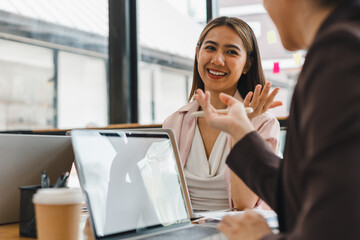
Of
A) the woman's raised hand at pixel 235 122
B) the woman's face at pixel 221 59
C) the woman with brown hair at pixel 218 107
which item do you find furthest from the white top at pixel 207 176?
the woman's raised hand at pixel 235 122

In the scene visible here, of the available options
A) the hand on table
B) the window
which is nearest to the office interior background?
→ the window

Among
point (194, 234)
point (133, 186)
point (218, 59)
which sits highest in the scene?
point (218, 59)

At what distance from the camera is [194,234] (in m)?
0.96

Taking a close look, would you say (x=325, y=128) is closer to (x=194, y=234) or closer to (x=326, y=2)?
(x=326, y=2)

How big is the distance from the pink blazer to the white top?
0.03m

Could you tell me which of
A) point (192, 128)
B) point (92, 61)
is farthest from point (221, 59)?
point (92, 61)

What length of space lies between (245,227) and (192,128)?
1187 mm

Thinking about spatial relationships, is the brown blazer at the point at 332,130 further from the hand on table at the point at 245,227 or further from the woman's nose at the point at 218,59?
the woman's nose at the point at 218,59

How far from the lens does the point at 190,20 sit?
350 cm

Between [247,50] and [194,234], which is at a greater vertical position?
[247,50]

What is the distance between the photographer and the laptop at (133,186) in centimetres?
91

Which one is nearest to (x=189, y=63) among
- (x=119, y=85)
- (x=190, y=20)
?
(x=190, y=20)

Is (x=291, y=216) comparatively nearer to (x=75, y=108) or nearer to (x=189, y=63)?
(x=189, y=63)

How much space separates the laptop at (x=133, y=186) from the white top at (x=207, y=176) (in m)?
0.53
